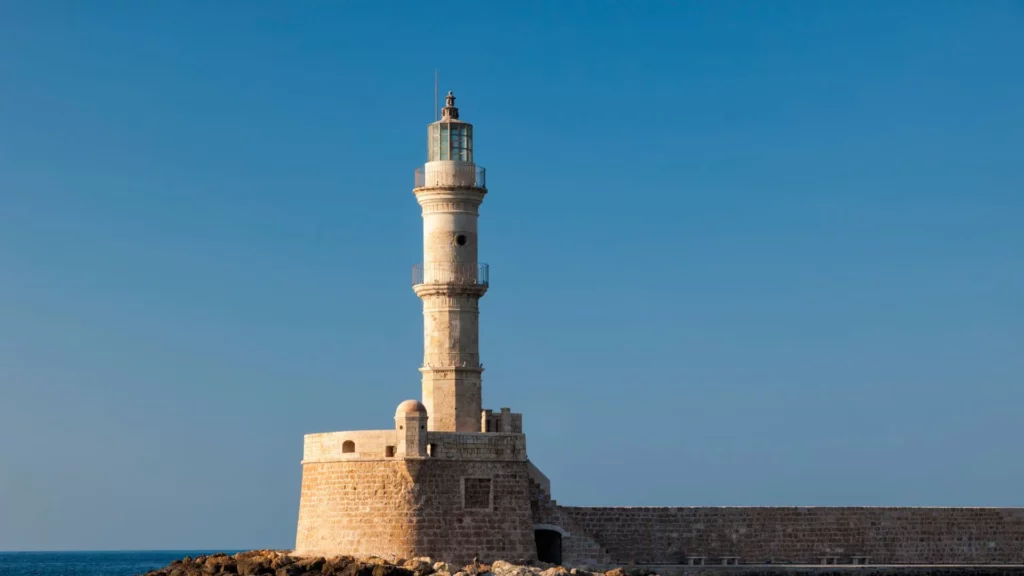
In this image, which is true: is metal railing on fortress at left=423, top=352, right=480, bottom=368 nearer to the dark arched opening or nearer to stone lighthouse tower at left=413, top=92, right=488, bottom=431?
stone lighthouse tower at left=413, top=92, right=488, bottom=431

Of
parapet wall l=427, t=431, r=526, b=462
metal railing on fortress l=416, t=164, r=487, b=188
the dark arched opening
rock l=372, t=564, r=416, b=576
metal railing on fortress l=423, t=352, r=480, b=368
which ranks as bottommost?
rock l=372, t=564, r=416, b=576

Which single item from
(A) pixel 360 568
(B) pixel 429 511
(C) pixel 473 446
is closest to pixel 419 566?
(A) pixel 360 568

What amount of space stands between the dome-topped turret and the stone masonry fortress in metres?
0.02

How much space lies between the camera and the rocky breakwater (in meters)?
30.6

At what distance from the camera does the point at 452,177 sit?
117 feet

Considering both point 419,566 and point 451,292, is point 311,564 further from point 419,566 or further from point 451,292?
point 451,292

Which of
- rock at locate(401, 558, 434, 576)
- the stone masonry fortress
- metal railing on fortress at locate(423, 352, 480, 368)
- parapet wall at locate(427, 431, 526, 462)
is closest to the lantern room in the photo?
the stone masonry fortress

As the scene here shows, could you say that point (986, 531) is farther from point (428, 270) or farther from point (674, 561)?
point (428, 270)

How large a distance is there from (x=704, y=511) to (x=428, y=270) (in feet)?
24.2

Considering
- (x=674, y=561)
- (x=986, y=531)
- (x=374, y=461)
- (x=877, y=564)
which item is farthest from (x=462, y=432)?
(x=986, y=531)

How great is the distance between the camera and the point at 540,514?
3366 centimetres

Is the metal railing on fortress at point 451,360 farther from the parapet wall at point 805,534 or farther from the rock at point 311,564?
the rock at point 311,564

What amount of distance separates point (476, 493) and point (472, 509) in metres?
0.31

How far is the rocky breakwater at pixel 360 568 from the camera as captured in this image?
1203 inches
